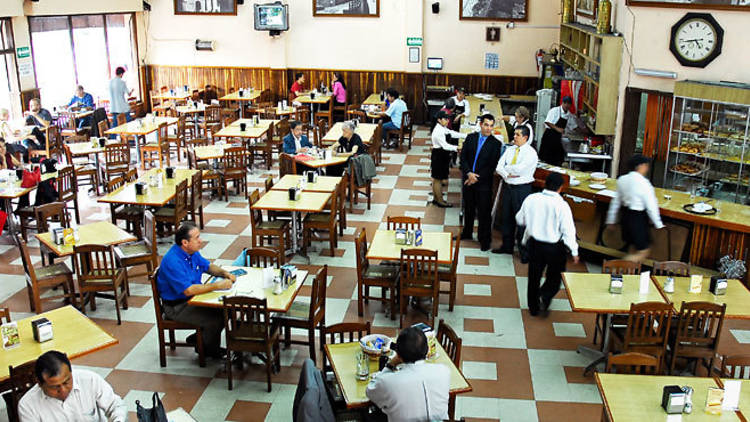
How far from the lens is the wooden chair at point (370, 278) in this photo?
7.50m

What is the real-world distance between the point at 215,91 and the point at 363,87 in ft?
13.5

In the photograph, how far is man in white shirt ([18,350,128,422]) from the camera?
4.43m

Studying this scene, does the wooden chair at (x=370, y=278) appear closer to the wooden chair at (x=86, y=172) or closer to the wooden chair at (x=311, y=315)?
the wooden chair at (x=311, y=315)

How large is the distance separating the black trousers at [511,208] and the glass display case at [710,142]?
2.38 m

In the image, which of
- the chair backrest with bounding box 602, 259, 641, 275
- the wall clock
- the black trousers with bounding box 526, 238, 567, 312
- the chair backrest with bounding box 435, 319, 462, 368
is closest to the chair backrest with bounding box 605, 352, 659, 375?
the chair backrest with bounding box 435, 319, 462, 368

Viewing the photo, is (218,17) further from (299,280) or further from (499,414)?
(499,414)

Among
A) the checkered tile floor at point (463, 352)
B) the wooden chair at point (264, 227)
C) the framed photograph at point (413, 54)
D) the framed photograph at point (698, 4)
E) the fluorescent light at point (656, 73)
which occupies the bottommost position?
the checkered tile floor at point (463, 352)

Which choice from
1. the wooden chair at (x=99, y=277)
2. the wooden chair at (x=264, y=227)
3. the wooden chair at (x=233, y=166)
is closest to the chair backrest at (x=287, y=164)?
the wooden chair at (x=233, y=166)

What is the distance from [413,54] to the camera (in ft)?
57.5

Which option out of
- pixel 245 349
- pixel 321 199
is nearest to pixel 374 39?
pixel 321 199

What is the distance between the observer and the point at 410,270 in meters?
7.41

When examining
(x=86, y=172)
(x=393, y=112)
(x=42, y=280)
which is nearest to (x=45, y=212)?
(x=42, y=280)

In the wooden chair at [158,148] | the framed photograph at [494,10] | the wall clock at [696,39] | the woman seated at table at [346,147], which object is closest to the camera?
the wall clock at [696,39]

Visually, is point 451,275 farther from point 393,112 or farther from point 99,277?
point 393,112
